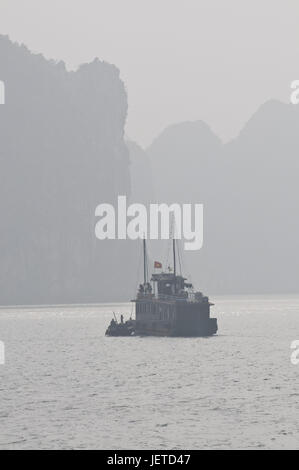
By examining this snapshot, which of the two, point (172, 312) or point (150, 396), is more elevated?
point (172, 312)

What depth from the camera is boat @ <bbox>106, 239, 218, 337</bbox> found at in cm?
14150

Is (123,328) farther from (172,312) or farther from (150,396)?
(150,396)

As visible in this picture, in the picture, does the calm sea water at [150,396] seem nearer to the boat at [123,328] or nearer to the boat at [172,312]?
the boat at [172,312]

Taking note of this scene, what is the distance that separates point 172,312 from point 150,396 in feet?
197

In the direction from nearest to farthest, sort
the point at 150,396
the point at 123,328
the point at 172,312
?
the point at 150,396
the point at 172,312
the point at 123,328

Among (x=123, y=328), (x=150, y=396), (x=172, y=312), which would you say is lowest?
(x=150, y=396)

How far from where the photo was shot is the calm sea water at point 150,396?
206 ft

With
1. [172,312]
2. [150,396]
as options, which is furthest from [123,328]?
[150,396]

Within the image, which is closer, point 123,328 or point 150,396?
point 150,396

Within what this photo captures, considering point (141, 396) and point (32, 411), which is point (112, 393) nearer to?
point (141, 396)

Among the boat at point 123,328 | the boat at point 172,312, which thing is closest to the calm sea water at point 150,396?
the boat at point 172,312

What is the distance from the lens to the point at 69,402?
7856 centimetres

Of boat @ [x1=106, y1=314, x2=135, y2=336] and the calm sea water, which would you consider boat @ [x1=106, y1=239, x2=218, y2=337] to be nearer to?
boat @ [x1=106, y1=314, x2=135, y2=336]

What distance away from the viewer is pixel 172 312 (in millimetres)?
142250
